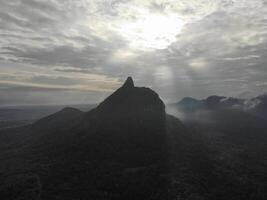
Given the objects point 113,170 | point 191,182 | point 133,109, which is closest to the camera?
point 191,182

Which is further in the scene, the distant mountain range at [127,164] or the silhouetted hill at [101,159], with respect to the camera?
the silhouetted hill at [101,159]

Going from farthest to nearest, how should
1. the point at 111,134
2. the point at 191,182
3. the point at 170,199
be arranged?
the point at 111,134
the point at 191,182
the point at 170,199

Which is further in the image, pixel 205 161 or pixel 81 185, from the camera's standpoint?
pixel 205 161

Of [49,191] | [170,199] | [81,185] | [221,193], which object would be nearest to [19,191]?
[49,191]

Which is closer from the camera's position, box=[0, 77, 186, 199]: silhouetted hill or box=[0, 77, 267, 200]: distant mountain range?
box=[0, 77, 267, 200]: distant mountain range

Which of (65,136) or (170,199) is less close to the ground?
(65,136)

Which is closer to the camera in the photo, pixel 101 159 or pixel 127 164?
pixel 127 164

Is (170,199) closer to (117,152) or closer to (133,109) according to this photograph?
(117,152)

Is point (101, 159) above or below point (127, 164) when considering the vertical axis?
above
